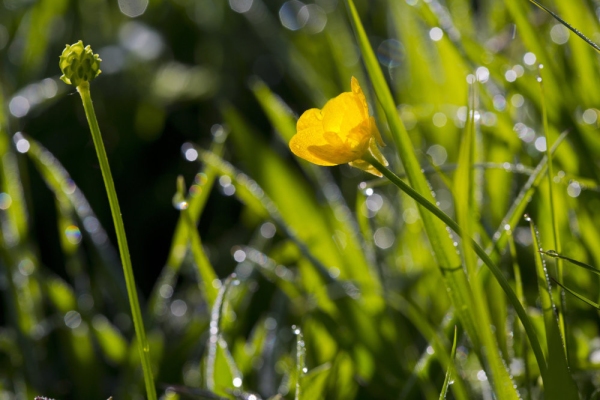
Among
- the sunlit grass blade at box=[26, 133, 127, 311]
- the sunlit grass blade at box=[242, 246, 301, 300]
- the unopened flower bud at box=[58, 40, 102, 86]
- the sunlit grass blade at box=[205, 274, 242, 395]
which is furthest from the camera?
the sunlit grass blade at box=[26, 133, 127, 311]

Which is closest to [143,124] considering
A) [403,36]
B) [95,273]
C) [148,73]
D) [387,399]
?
[148,73]

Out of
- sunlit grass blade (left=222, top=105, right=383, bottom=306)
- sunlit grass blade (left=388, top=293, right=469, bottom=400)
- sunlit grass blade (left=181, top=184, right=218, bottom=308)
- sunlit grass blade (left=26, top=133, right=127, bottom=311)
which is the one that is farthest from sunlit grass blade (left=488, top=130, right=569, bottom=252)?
sunlit grass blade (left=26, top=133, right=127, bottom=311)

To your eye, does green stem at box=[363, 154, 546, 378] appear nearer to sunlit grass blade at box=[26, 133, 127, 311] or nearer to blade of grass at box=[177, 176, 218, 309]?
blade of grass at box=[177, 176, 218, 309]

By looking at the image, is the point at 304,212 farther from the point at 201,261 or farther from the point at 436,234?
the point at 436,234

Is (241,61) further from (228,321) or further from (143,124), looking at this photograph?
(228,321)

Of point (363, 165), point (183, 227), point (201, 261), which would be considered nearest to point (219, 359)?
point (201, 261)

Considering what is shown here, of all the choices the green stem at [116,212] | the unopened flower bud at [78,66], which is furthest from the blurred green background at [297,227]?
the unopened flower bud at [78,66]
